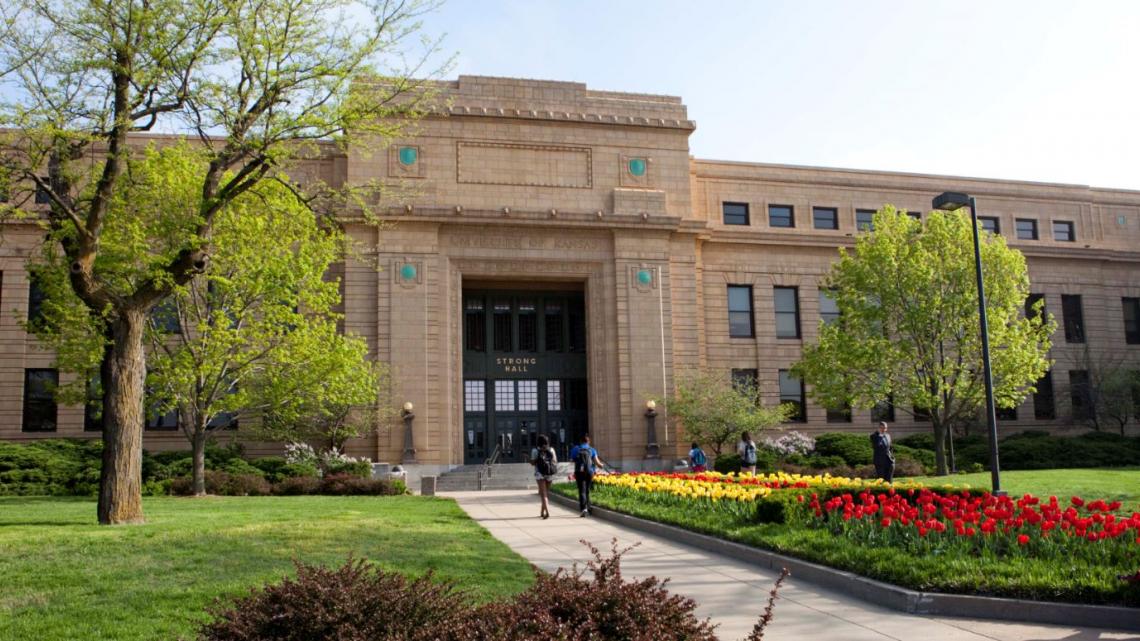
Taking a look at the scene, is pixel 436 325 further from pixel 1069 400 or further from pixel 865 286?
pixel 1069 400

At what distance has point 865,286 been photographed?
33.8m

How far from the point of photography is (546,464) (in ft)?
68.5

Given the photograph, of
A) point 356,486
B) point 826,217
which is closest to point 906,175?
point 826,217

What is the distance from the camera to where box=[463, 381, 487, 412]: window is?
40625 millimetres

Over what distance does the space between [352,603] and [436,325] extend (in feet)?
105

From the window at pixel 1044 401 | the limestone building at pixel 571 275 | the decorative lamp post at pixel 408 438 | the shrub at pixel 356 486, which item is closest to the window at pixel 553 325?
the limestone building at pixel 571 275

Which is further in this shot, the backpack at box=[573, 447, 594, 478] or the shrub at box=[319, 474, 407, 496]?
the shrub at box=[319, 474, 407, 496]

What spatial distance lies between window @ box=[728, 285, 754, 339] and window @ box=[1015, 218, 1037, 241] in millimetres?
16240

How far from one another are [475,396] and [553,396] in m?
3.65

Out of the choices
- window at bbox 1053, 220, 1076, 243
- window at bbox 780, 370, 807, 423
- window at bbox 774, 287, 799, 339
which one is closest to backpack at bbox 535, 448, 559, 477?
window at bbox 780, 370, 807, 423

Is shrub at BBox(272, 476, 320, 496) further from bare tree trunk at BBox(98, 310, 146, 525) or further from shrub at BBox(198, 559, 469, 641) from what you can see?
shrub at BBox(198, 559, 469, 641)

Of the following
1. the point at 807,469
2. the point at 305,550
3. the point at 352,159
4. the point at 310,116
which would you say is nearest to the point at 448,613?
the point at 305,550

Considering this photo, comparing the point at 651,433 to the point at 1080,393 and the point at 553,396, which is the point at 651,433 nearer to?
the point at 553,396

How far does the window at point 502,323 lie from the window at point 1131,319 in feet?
110
